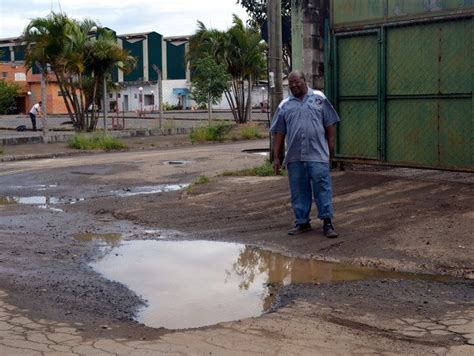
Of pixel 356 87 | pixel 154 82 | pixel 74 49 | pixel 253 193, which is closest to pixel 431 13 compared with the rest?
pixel 356 87

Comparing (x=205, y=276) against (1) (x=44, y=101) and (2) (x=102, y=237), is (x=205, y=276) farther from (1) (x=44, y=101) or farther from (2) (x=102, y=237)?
(1) (x=44, y=101)

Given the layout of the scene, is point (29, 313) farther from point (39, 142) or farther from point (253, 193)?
point (39, 142)

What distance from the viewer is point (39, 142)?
2452 centimetres

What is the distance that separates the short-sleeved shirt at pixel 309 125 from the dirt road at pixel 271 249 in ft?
2.96

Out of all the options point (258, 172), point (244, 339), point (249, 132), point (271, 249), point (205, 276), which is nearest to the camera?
point (244, 339)

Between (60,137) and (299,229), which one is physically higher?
(60,137)

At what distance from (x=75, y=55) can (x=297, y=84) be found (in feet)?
66.2

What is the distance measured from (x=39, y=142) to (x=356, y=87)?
16.3 meters

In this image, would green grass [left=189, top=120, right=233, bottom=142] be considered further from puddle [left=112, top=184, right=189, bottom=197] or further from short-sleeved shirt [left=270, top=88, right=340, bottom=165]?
short-sleeved shirt [left=270, top=88, right=340, bottom=165]

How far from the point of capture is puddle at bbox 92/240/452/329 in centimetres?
530

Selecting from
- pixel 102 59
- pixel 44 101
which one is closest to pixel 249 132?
pixel 102 59

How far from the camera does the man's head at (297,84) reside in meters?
7.46

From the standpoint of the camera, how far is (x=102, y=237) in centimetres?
814

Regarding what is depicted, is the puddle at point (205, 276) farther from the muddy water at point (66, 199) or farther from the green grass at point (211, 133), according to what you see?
the green grass at point (211, 133)
